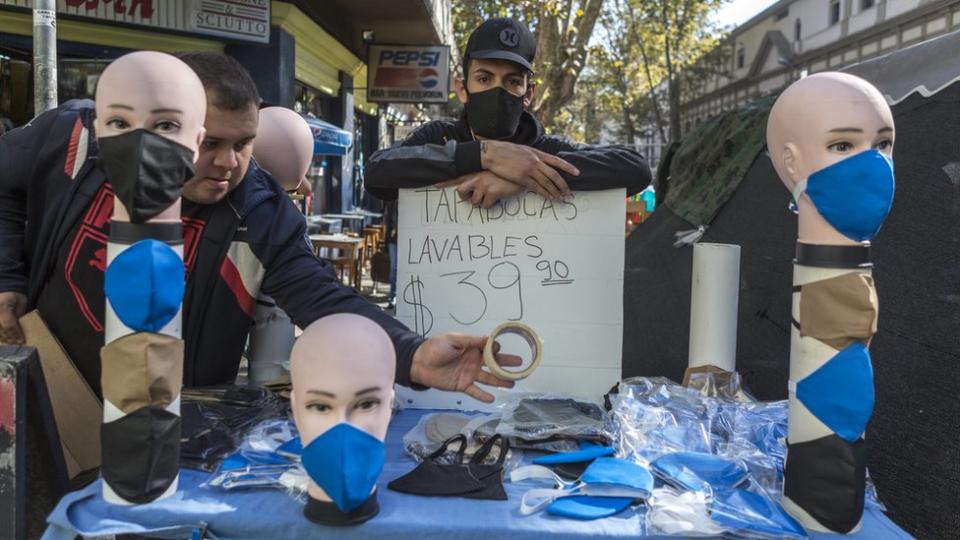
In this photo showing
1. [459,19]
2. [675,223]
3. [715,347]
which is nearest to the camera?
[715,347]

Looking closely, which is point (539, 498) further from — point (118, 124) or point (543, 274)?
point (118, 124)

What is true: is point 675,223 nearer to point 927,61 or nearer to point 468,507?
point 927,61

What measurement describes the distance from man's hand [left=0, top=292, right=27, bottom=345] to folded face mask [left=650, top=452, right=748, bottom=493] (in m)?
1.67

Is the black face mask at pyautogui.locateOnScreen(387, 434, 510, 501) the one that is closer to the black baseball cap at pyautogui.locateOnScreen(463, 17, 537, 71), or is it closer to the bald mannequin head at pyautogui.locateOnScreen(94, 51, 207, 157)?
the bald mannequin head at pyautogui.locateOnScreen(94, 51, 207, 157)

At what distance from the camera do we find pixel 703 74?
3441 cm

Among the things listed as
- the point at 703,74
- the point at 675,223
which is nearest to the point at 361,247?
the point at 675,223

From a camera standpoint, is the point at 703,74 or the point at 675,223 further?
the point at 703,74

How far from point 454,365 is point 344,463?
0.47 m

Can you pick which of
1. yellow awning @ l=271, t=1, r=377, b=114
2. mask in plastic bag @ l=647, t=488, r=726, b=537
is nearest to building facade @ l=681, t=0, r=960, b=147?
yellow awning @ l=271, t=1, r=377, b=114

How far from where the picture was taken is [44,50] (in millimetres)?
3541

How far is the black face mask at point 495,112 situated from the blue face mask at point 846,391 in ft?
4.93

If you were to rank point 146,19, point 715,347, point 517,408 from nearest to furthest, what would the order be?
point 517,408
point 715,347
point 146,19

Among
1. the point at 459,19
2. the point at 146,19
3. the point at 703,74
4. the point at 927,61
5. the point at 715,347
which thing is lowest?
the point at 715,347

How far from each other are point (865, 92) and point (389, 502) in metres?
1.19
